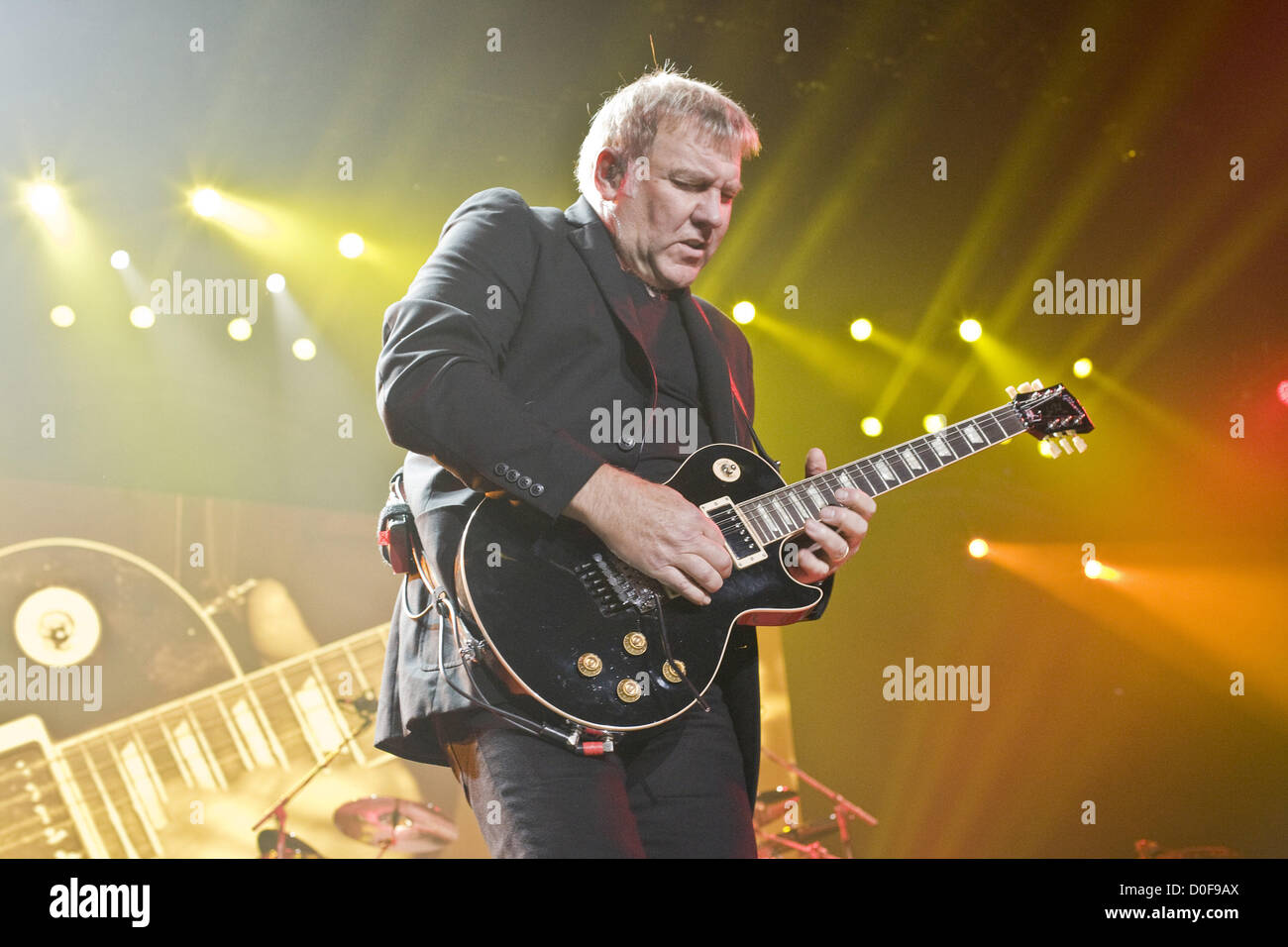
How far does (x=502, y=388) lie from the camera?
1860mm

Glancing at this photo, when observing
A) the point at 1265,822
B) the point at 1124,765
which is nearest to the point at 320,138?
the point at 1124,765

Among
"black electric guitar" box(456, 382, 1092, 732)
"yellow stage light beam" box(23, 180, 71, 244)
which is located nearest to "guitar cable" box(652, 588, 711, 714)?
"black electric guitar" box(456, 382, 1092, 732)

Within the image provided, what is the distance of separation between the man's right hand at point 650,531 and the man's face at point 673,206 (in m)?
0.70

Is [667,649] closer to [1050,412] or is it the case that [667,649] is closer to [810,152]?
[1050,412]

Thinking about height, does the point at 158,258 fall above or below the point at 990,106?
below

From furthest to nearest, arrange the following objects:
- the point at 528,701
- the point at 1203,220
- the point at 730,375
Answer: the point at 1203,220
the point at 730,375
the point at 528,701

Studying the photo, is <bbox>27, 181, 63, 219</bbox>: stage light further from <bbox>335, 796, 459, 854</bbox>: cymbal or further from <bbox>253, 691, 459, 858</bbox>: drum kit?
<bbox>335, 796, 459, 854</bbox>: cymbal

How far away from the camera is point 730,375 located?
2428 mm

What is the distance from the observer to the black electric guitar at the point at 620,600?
1759mm

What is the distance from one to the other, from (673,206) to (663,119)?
0.75 ft
